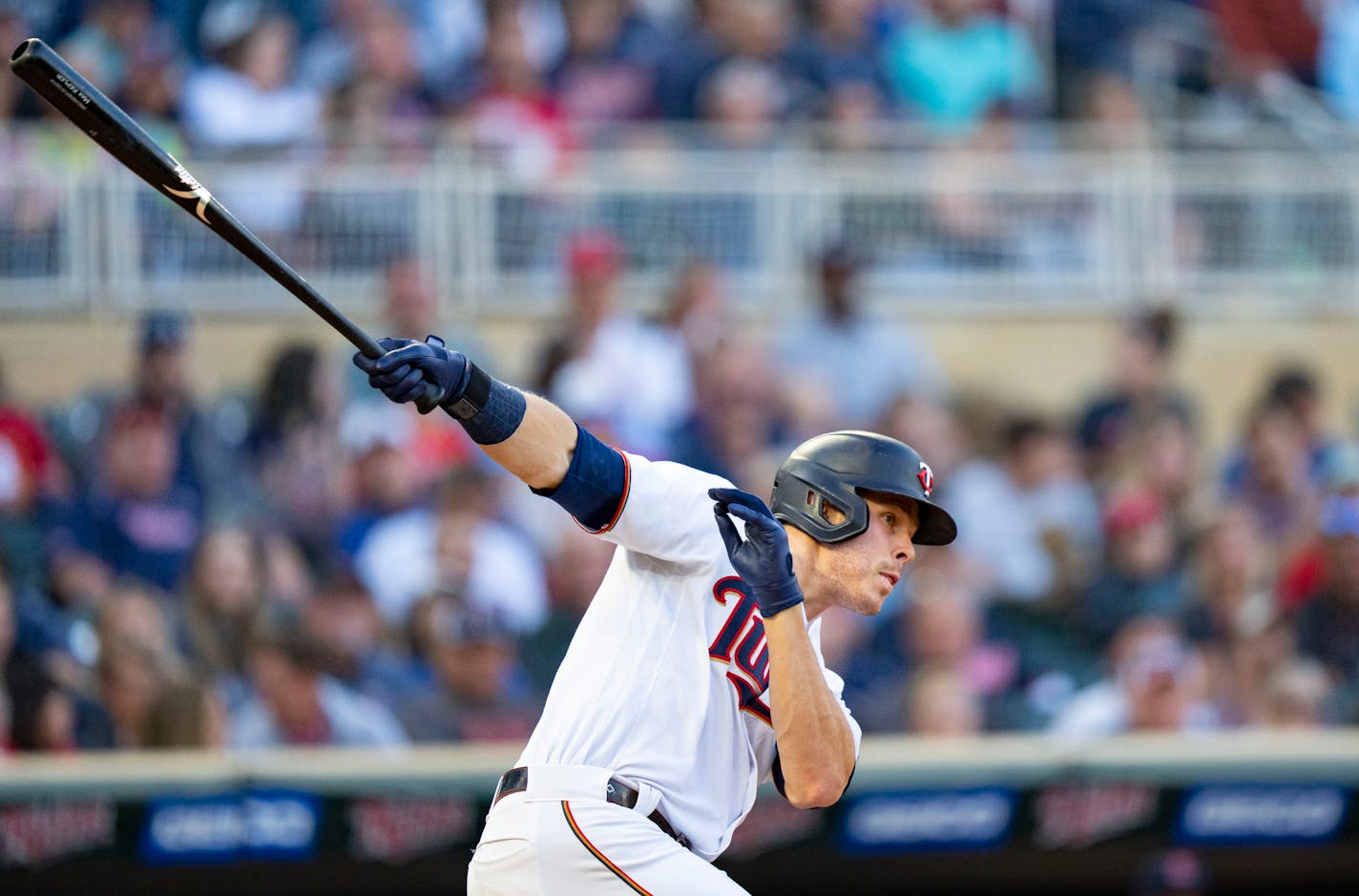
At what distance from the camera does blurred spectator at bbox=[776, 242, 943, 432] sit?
756 centimetres

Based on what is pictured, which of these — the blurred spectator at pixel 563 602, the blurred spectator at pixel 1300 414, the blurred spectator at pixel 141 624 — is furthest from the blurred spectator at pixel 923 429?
the blurred spectator at pixel 141 624

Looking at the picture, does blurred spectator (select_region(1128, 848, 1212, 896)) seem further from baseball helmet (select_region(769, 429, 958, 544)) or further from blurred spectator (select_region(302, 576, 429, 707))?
baseball helmet (select_region(769, 429, 958, 544))

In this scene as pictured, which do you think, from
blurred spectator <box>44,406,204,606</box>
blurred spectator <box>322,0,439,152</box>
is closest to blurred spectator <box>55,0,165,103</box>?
blurred spectator <box>322,0,439,152</box>

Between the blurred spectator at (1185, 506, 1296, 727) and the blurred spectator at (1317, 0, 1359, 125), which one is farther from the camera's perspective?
the blurred spectator at (1317, 0, 1359, 125)

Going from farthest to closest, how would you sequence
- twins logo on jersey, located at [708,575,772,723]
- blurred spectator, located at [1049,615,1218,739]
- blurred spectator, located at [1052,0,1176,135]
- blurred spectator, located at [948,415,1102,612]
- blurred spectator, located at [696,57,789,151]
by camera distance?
blurred spectator, located at [1052,0,1176,135] → blurred spectator, located at [696,57,789,151] → blurred spectator, located at [948,415,1102,612] → blurred spectator, located at [1049,615,1218,739] → twins logo on jersey, located at [708,575,772,723]

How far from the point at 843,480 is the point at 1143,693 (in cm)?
367

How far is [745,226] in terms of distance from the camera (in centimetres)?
829

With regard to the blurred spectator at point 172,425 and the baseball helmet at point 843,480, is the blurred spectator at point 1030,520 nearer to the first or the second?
the blurred spectator at point 172,425

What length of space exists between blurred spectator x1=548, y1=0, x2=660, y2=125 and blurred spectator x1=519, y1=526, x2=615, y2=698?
8.46ft

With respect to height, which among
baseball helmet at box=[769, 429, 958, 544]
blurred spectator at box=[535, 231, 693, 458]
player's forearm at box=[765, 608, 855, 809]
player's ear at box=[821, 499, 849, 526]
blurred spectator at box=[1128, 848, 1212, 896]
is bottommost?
blurred spectator at box=[1128, 848, 1212, 896]

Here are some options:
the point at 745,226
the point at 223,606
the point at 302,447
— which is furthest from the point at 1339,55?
the point at 223,606

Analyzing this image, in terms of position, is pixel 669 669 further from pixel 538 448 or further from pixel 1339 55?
pixel 1339 55

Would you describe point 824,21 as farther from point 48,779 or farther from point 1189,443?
point 48,779

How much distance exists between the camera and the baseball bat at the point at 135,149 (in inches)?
124
